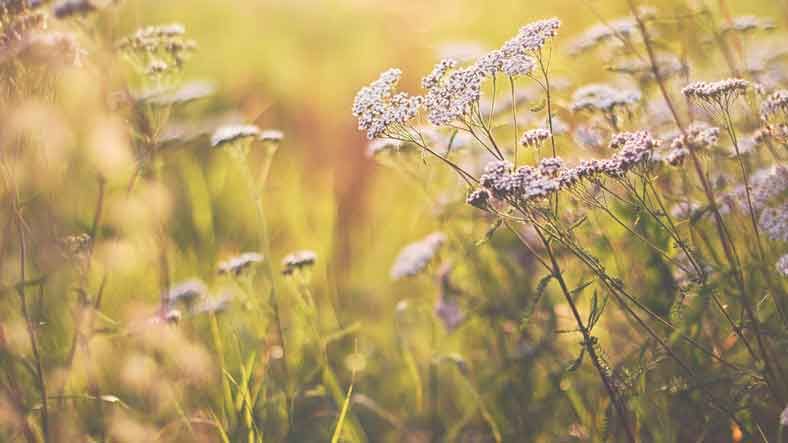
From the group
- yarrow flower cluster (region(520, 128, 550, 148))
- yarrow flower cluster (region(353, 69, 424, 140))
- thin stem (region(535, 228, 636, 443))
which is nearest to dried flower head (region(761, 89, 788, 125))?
yarrow flower cluster (region(520, 128, 550, 148))

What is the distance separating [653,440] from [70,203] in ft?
10.7

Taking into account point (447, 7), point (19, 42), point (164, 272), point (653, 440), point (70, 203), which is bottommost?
point (653, 440)

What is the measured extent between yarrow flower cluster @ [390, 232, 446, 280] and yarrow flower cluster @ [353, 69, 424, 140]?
123 cm

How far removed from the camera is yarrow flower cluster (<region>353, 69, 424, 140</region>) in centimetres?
231

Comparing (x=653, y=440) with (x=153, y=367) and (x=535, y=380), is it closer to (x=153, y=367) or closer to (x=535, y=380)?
(x=535, y=380)

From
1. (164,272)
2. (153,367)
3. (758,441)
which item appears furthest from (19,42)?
(758,441)

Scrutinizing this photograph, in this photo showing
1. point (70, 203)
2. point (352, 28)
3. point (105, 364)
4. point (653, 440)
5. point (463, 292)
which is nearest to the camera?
point (653, 440)

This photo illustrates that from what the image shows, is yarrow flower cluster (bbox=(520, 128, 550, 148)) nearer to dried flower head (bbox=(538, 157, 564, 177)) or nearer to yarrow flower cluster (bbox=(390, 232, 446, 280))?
dried flower head (bbox=(538, 157, 564, 177))

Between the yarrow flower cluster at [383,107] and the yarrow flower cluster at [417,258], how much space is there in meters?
1.23

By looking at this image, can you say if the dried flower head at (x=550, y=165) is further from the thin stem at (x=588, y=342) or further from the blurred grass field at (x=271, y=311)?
the blurred grass field at (x=271, y=311)

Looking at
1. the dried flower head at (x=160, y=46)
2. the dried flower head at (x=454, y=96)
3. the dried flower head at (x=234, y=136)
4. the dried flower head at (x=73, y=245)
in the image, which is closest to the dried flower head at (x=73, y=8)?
the dried flower head at (x=160, y=46)

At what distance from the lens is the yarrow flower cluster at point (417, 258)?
3547mm

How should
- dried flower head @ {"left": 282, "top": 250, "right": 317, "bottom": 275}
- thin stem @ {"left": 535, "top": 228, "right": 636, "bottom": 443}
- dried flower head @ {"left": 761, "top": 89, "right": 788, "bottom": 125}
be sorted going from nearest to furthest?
thin stem @ {"left": 535, "top": 228, "right": 636, "bottom": 443}, dried flower head @ {"left": 761, "top": 89, "right": 788, "bottom": 125}, dried flower head @ {"left": 282, "top": 250, "right": 317, "bottom": 275}

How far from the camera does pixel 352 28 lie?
32.1 ft
